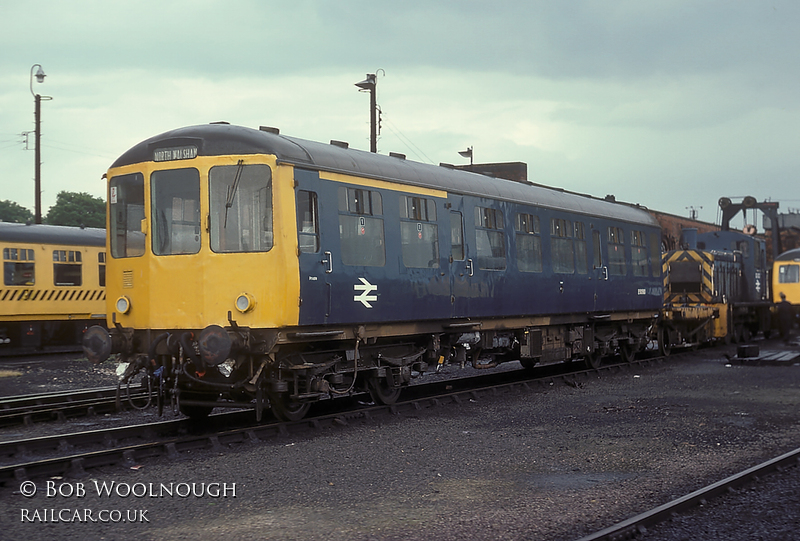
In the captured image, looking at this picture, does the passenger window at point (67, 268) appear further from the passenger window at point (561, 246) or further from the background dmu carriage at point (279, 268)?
the passenger window at point (561, 246)

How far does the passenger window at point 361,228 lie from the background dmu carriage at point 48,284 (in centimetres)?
1495

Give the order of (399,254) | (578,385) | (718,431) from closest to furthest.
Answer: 1. (718,431)
2. (399,254)
3. (578,385)

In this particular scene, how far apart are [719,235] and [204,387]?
2216 centimetres

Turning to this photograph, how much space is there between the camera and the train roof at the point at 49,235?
22141 mm

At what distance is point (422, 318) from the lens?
11469 mm

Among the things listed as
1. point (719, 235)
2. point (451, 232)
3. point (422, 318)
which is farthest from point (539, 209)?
point (719, 235)

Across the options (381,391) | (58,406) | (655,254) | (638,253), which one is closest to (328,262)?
(381,391)

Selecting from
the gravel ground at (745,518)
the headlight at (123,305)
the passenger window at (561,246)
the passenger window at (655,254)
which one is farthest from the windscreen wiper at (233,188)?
the passenger window at (655,254)

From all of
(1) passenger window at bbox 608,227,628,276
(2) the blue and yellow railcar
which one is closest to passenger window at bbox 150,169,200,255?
(1) passenger window at bbox 608,227,628,276

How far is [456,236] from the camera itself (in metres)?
12.4

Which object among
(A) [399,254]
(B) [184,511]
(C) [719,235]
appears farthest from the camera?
(C) [719,235]

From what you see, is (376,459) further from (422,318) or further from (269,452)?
(422,318)

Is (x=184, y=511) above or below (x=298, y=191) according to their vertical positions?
below

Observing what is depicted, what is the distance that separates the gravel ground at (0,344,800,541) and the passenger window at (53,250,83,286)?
1549cm
